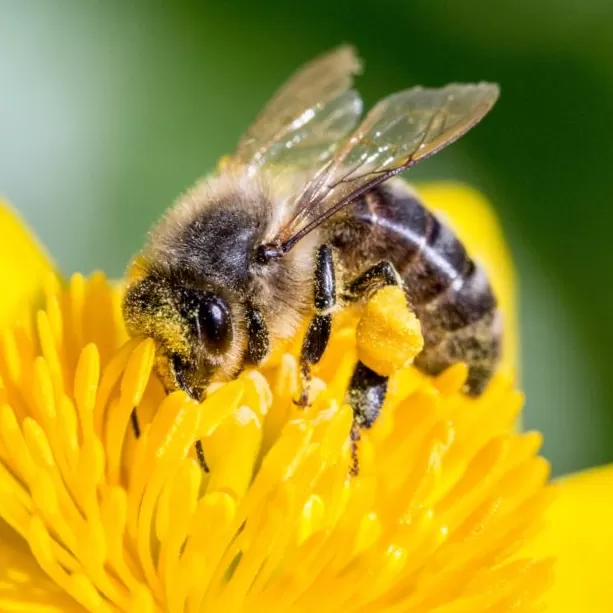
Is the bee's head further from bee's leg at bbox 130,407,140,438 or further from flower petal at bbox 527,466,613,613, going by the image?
flower petal at bbox 527,466,613,613

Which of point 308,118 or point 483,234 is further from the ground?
point 483,234

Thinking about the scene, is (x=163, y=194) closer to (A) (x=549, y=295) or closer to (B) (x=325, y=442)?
(A) (x=549, y=295)

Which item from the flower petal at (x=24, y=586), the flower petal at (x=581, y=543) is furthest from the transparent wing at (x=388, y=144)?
the flower petal at (x=581, y=543)

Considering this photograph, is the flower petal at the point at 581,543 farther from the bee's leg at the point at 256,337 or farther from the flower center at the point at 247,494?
the bee's leg at the point at 256,337

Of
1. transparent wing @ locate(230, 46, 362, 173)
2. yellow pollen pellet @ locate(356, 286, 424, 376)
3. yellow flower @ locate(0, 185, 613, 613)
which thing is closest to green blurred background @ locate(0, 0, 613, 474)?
transparent wing @ locate(230, 46, 362, 173)

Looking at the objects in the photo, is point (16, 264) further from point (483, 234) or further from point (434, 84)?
point (434, 84)

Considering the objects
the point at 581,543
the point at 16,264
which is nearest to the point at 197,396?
the point at 16,264
